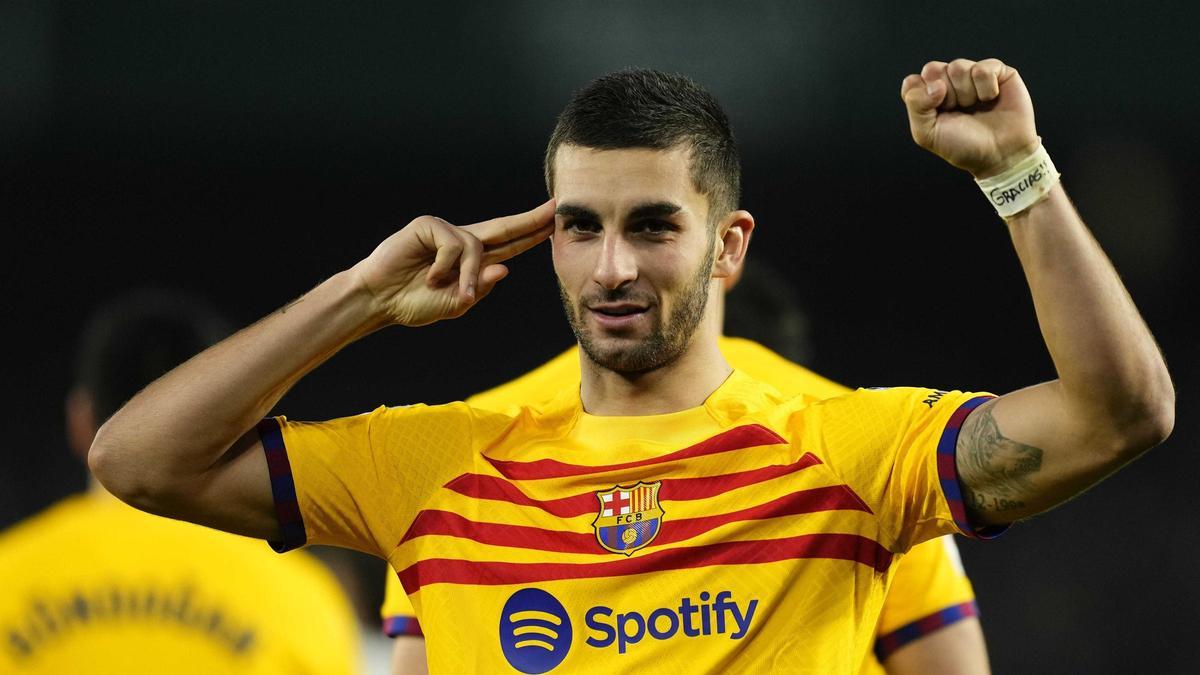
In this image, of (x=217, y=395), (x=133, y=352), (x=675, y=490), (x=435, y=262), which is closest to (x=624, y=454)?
(x=675, y=490)

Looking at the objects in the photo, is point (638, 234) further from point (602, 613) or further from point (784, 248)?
point (784, 248)

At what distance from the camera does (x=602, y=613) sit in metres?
2.54

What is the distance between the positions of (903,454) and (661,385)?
447mm

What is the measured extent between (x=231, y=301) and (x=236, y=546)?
474cm

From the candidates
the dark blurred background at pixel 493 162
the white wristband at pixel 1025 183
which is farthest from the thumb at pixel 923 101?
the dark blurred background at pixel 493 162

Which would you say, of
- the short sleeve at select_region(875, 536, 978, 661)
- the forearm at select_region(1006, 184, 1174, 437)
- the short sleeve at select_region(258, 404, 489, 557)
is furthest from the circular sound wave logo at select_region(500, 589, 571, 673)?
the short sleeve at select_region(875, 536, 978, 661)

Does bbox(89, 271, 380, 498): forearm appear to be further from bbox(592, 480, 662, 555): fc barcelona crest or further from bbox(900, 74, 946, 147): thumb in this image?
bbox(900, 74, 946, 147): thumb

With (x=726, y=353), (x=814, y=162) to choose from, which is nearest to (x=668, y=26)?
(x=814, y=162)

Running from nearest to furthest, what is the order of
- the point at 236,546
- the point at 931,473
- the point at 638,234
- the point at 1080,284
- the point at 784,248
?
the point at 1080,284, the point at 931,473, the point at 638,234, the point at 236,546, the point at 784,248

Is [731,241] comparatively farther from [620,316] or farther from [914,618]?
[914,618]

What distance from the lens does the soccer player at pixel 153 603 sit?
319 cm

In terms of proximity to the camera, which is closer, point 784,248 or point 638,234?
point 638,234

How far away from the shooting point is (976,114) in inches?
91.7

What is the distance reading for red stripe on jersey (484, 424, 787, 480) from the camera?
Answer: 2643mm
